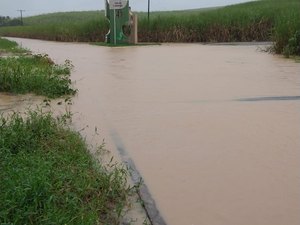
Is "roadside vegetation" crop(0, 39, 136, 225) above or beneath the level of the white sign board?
beneath

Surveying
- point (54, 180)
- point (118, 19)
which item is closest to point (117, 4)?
point (118, 19)

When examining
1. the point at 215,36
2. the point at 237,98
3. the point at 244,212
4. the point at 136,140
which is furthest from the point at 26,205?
the point at 215,36

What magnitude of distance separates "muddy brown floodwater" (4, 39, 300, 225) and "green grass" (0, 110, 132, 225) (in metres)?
0.28

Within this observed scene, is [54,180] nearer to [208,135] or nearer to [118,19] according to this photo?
[208,135]

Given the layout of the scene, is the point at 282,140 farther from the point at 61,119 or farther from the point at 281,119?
the point at 61,119

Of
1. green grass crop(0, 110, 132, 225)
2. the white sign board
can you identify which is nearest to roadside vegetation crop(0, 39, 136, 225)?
green grass crop(0, 110, 132, 225)

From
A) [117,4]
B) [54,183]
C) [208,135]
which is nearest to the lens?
[54,183]

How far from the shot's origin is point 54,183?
8.27 feet

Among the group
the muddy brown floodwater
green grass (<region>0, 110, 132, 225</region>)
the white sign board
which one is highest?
the white sign board

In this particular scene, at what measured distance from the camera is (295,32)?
9562 mm

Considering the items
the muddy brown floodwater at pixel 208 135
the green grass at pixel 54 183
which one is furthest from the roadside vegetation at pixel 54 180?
the muddy brown floodwater at pixel 208 135

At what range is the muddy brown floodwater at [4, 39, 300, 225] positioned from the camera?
2.58m

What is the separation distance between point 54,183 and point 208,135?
1.59 meters

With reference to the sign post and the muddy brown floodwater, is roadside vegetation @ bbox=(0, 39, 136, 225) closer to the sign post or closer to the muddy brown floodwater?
the muddy brown floodwater
